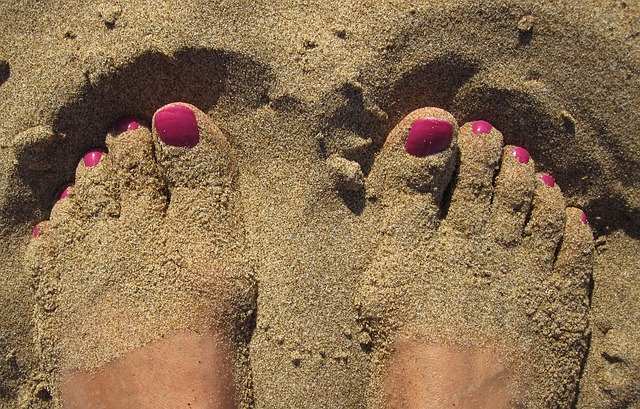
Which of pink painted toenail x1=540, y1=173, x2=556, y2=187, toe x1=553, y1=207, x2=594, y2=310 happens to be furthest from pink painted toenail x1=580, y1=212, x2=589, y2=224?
pink painted toenail x1=540, y1=173, x2=556, y2=187

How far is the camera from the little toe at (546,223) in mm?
2041

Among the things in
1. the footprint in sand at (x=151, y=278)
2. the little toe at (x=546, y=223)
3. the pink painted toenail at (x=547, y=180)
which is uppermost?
the pink painted toenail at (x=547, y=180)

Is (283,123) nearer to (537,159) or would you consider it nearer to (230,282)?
(230,282)

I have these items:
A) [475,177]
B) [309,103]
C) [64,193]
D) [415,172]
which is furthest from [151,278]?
[475,177]

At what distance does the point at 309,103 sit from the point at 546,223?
3.50 feet

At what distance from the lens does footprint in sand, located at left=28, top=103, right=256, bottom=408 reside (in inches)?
75.4

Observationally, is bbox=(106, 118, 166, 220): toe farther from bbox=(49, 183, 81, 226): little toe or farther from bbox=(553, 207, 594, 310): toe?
bbox=(553, 207, 594, 310): toe

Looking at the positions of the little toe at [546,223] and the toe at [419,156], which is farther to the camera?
the little toe at [546,223]

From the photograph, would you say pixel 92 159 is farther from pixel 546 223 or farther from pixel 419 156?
pixel 546 223

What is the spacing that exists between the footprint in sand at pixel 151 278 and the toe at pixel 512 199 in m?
1.01

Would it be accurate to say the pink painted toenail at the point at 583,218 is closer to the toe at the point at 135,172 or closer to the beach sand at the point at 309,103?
the beach sand at the point at 309,103

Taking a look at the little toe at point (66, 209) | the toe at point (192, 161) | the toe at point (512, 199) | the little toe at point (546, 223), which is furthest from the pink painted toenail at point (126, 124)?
the little toe at point (546, 223)

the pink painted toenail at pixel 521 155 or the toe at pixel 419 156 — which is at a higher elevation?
the pink painted toenail at pixel 521 155

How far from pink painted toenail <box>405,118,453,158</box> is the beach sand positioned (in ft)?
0.39
